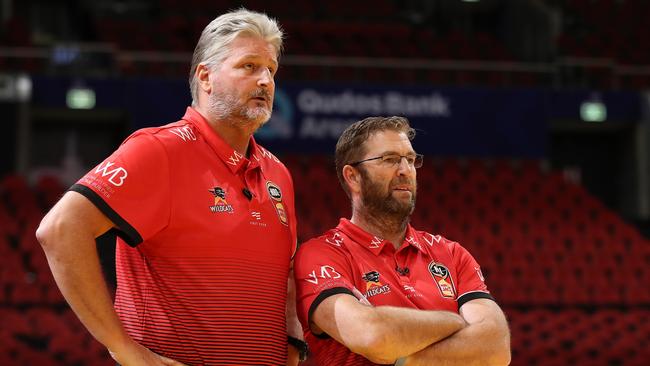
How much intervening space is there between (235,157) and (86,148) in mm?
13924

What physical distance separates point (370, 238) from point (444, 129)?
12078 mm

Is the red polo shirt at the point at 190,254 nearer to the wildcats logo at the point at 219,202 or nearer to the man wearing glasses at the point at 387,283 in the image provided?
the wildcats logo at the point at 219,202

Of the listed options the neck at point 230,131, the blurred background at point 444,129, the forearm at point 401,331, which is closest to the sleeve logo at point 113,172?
the neck at point 230,131

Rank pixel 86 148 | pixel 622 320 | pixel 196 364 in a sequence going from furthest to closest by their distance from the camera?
pixel 86 148, pixel 622 320, pixel 196 364

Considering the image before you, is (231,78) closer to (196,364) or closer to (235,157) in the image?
(235,157)

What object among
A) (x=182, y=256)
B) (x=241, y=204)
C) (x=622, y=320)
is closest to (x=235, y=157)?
(x=241, y=204)

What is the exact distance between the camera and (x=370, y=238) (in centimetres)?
349

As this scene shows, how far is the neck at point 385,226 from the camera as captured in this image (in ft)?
11.5

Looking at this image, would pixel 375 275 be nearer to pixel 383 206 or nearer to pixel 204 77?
pixel 383 206

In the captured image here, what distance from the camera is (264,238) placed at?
3137mm

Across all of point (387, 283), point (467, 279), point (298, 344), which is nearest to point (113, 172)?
point (298, 344)

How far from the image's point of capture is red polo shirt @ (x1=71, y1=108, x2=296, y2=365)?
2.90 metres

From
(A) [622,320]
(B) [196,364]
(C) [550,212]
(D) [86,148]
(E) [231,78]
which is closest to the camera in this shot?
(B) [196,364]

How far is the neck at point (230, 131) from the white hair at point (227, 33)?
0.15m
